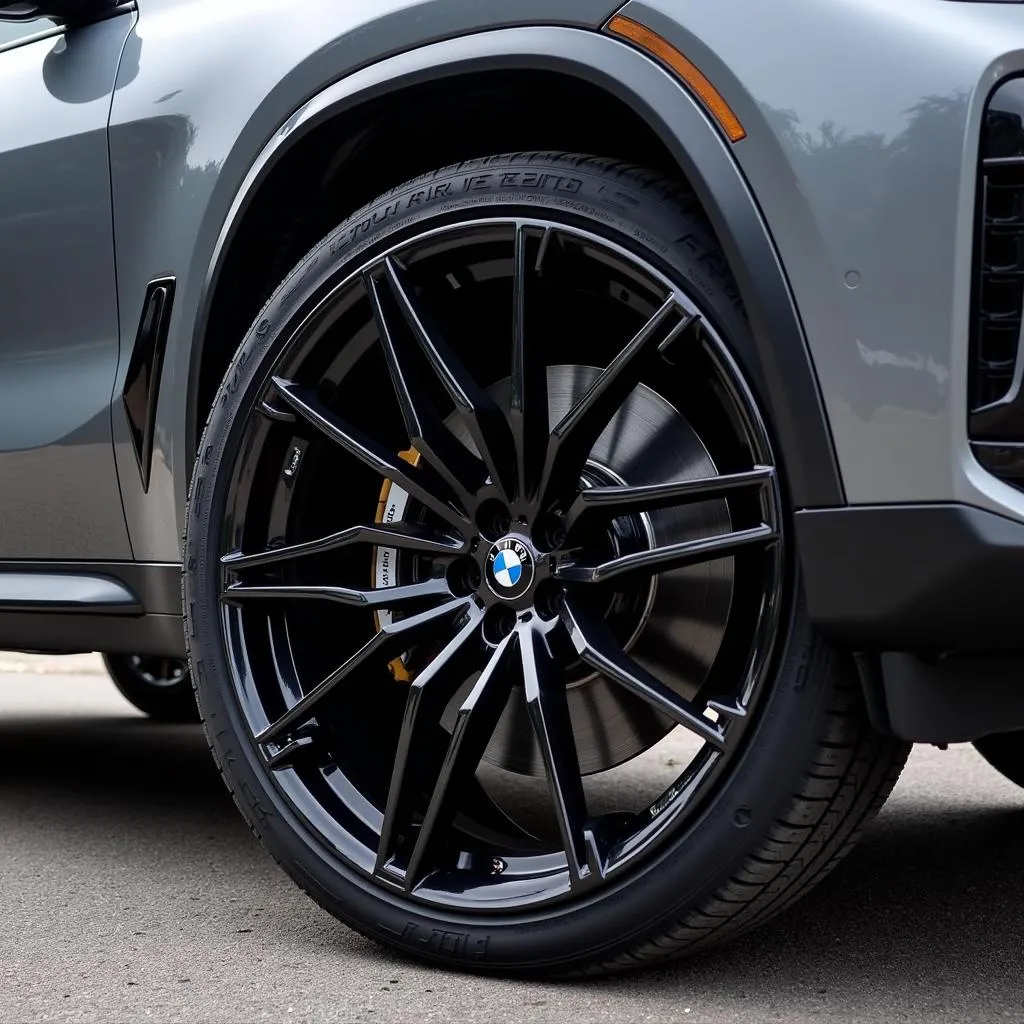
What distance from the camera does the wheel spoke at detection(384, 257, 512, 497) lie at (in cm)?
189

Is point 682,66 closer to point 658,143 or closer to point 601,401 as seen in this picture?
point 658,143

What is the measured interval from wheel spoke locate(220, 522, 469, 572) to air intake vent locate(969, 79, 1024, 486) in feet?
2.27

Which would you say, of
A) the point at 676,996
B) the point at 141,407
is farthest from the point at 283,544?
the point at 676,996

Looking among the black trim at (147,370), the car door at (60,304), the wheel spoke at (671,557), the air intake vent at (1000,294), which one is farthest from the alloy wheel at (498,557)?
the car door at (60,304)

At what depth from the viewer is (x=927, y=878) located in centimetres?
243

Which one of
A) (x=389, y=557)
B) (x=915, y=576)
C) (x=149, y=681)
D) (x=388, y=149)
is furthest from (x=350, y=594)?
(x=149, y=681)

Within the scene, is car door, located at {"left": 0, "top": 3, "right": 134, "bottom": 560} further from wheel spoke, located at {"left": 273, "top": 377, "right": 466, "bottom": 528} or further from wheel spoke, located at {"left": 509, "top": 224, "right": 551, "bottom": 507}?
wheel spoke, located at {"left": 509, "top": 224, "right": 551, "bottom": 507}

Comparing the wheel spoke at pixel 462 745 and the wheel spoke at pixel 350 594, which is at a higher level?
the wheel spoke at pixel 350 594

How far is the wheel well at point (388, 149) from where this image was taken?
1.95m

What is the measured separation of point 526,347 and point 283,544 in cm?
51

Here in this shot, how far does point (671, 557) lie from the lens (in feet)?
5.59

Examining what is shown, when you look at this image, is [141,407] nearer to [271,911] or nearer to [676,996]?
[271,911]

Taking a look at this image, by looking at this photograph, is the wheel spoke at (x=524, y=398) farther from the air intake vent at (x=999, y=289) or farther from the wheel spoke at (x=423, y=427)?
the air intake vent at (x=999, y=289)

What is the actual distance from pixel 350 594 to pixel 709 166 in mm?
756
